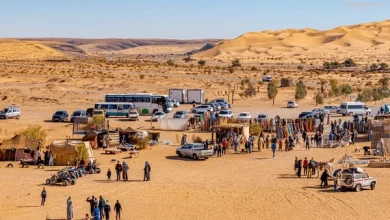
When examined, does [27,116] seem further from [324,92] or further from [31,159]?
[324,92]

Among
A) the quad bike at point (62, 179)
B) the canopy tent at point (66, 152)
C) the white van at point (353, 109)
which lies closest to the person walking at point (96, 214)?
the quad bike at point (62, 179)

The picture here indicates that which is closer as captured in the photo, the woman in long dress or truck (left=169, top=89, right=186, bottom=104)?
the woman in long dress

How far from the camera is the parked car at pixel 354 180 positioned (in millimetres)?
26812

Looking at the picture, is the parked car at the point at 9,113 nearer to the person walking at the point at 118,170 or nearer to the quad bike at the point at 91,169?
the quad bike at the point at 91,169

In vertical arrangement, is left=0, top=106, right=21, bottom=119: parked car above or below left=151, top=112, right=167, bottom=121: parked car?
below

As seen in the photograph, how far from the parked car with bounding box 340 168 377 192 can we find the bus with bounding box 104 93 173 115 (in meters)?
27.3

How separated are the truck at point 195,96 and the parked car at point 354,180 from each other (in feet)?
110

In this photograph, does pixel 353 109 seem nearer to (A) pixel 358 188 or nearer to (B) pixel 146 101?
(B) pixel 146 101

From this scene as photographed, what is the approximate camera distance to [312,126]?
1670 inches

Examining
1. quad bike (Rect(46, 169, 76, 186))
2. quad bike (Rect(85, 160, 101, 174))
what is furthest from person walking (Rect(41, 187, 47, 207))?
quad bike (Rect(85, 160, 101, 174))

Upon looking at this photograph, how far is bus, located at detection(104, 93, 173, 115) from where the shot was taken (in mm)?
53094

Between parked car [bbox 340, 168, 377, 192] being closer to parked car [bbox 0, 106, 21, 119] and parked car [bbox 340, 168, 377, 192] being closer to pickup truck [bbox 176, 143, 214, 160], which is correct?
pickup truck [bbox 176, 143, 214, 160]

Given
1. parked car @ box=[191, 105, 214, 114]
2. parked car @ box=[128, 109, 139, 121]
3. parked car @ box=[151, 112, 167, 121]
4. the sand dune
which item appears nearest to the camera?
parked car @ box=[151, 112, 167, 121]

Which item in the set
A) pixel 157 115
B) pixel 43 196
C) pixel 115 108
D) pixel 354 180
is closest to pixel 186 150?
pixel 354 180
